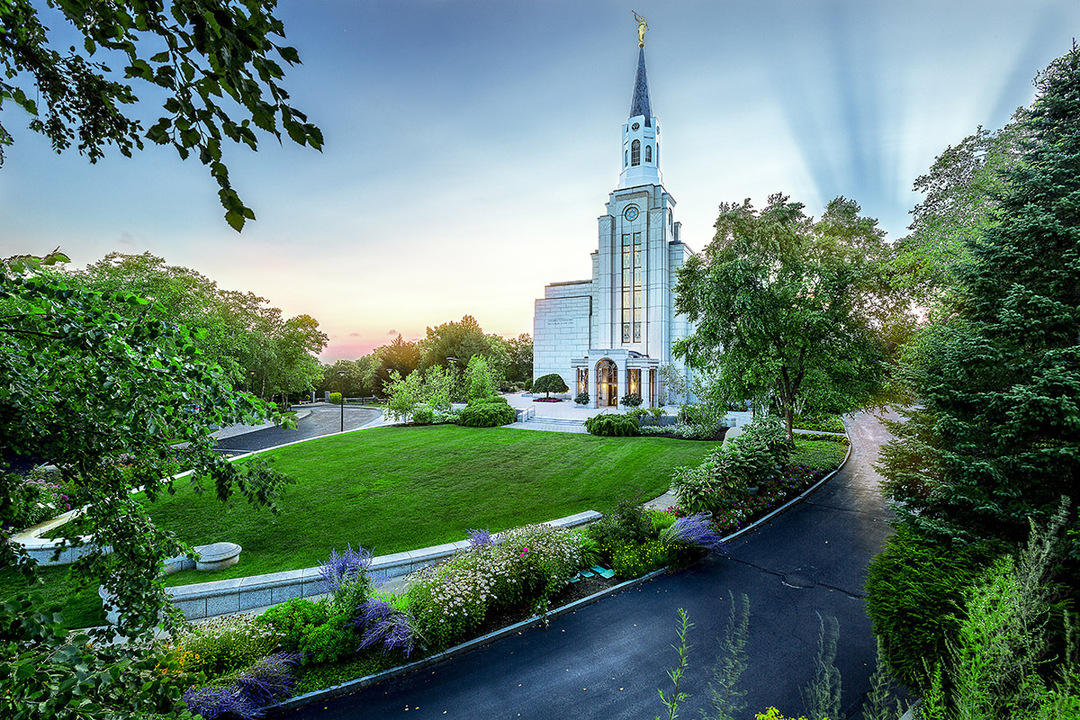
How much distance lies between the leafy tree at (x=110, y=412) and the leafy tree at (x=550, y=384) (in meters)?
32.3

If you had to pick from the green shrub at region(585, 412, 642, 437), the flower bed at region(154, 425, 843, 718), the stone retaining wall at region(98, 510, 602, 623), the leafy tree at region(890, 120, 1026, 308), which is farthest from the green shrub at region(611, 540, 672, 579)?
the green shrub at region(585, 412, 642, 437)

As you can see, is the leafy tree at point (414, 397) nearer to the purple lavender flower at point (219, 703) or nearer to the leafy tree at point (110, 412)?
the purple lavender flower at point (219, 703)

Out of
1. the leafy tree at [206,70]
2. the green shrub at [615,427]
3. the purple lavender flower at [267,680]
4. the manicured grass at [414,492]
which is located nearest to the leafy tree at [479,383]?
the manicured grass at [414,492]

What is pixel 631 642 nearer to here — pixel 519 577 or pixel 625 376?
pixel 519 577

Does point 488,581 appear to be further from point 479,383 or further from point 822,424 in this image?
point 479,383

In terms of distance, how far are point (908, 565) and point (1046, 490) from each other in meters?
1.83

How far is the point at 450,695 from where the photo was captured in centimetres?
443

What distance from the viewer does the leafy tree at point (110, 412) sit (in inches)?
70.0

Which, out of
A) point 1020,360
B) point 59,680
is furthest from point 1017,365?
point 59,680

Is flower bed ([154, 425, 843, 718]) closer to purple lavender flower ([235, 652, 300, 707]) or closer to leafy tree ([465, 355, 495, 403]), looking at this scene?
purple lavender flower ([235, 652, 300, 707])

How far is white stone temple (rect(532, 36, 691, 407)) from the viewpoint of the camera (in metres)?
30.9

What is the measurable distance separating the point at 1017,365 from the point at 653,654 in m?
5.47

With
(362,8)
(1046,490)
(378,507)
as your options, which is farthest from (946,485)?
(378,507)

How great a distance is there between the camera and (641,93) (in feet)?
105
